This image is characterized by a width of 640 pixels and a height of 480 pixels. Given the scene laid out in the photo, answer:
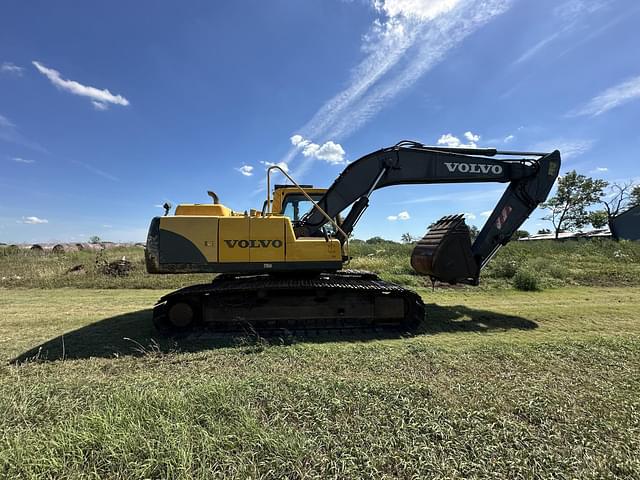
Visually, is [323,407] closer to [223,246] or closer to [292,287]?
[292,287]

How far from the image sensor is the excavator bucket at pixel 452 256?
6.75m

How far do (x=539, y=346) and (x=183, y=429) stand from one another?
4.73 metres

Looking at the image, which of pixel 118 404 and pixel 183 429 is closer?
pixel 183 429

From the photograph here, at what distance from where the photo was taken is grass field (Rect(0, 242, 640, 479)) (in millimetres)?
2207

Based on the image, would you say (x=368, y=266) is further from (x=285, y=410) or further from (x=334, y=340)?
(x=285, y=410)

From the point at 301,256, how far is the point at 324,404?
121 inches

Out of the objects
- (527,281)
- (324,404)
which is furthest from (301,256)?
(527,281)

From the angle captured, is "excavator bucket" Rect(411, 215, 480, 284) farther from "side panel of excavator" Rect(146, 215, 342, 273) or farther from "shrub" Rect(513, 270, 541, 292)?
"shrub" Rect(513, 270, 541, 292)

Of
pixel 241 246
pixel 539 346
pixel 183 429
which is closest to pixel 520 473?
pixel 183 429

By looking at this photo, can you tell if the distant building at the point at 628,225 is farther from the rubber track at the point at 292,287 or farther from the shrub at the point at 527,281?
the rubber track at the point at 292,287

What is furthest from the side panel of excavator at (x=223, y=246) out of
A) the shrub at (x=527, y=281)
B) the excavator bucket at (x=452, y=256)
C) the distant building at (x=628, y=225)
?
the distant building at (x=628, y=225)

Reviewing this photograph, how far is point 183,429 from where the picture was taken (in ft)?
8.02

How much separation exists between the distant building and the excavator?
1614 inches

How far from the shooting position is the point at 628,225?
116 feet
